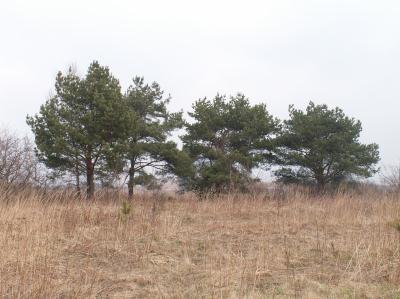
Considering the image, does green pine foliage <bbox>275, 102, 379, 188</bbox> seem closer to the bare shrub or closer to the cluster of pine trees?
the cluster of pine trees

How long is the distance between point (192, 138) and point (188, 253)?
18.5 m

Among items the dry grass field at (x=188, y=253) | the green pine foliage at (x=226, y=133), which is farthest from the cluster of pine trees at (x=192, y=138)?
the dry grass field at (x=188, y=253)

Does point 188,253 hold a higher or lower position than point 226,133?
lower

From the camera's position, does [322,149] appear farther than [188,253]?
Yes

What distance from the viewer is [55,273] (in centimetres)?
443

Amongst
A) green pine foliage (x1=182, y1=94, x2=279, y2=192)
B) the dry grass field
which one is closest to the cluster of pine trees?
green pine foliage (x1=182, y1=94, x2=279, y2=192)

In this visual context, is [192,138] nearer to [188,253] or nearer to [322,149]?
[322,149]

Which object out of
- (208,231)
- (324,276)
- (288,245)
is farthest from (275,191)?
(324,276)

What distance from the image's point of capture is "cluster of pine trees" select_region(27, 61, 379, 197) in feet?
61.8

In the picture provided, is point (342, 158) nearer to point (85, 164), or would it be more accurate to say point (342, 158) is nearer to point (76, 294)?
point (85, 164)

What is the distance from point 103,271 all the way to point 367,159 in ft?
71.7

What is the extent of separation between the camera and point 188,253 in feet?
18.6

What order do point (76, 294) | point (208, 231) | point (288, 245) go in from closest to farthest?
point (76, 294) < point (288, 245) < point (208, 231)

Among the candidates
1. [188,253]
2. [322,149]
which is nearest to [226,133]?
[322,149]
